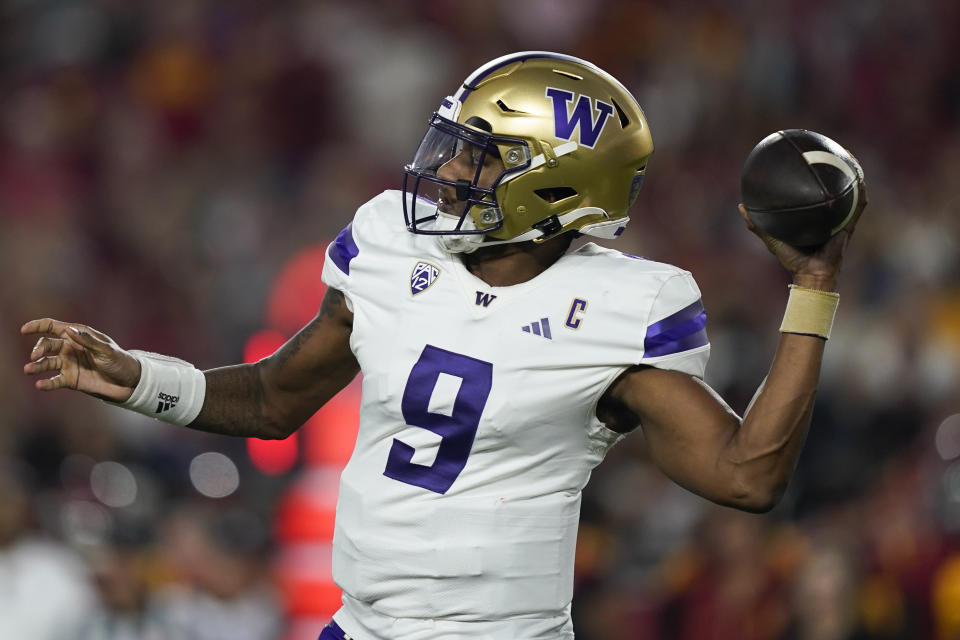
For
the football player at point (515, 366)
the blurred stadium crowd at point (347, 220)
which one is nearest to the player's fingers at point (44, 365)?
the football player at point (515, 366)

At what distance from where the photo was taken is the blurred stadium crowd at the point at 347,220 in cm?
497

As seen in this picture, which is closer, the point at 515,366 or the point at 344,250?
the point at 515,366

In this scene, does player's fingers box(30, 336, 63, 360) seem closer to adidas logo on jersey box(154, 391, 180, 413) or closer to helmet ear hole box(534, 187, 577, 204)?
adidas logo on jersey box(154, 391, 180, 413)

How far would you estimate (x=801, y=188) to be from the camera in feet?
8.14

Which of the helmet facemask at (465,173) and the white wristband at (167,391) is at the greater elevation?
the helmet facemask at (465,173)

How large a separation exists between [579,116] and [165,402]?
978mm

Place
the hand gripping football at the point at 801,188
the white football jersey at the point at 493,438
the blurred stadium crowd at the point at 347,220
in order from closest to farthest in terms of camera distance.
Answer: the hand gripping football at the point at 801,188, the white football jersey at the point at 493,438, the blurred stadium crowd at the point at 347,220

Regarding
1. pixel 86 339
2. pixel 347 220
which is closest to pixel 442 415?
pixel 86 339

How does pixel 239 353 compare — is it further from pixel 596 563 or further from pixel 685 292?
pixel 685 292

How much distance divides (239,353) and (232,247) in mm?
1081

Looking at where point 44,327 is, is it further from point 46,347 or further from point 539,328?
point 539,328

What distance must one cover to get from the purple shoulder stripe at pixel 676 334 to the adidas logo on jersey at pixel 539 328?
0.18 meters

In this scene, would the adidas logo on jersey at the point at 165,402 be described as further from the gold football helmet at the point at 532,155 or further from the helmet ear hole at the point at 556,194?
the helmet ear hole at the point at 556,194

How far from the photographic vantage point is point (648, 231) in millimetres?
7172
